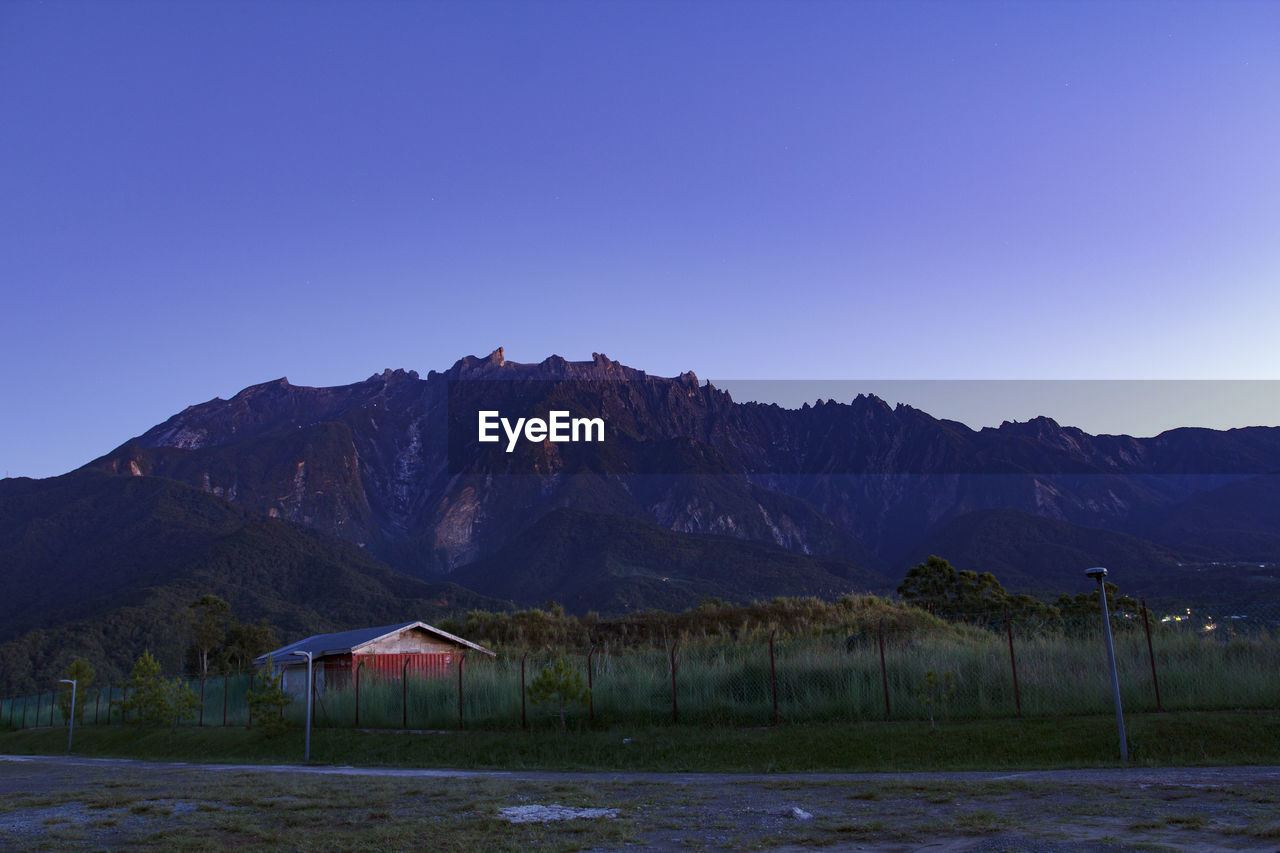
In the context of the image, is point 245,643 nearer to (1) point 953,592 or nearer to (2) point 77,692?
(2) point 77,692

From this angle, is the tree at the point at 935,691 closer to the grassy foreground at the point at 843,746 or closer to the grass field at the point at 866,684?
the grass field at the point at 866,684

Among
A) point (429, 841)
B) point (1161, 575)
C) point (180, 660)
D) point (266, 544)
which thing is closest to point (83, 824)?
point (429, 841)

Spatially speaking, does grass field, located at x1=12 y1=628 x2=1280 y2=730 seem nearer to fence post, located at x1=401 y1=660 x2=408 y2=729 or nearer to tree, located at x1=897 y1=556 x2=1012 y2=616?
fence post, located at x1=401 y1=660 x2=408 y2=729

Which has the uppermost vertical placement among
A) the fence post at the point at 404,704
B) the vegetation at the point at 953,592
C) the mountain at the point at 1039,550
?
the mountain at the point at 1039,550

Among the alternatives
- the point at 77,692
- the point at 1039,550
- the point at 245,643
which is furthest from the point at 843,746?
the point at 1039,550

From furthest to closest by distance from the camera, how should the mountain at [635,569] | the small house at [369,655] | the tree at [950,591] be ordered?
the mountain at [635,569], the tree at [950,591], the small house at [369,655]

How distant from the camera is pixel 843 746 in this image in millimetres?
20578

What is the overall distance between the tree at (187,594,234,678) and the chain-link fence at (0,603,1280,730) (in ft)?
164

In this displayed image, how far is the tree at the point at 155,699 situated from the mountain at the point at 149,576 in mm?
52231

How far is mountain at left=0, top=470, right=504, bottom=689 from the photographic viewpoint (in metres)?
97.9

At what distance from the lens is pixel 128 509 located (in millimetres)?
161250

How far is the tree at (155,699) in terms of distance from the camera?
134 feet

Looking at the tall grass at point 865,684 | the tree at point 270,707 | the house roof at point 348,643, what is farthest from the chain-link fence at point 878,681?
the house roof at point 348,643

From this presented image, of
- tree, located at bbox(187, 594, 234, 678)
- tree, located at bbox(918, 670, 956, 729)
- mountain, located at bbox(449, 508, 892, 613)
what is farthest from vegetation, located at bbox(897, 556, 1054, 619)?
mountain, located at bbox(449, 508, 892, 613)
